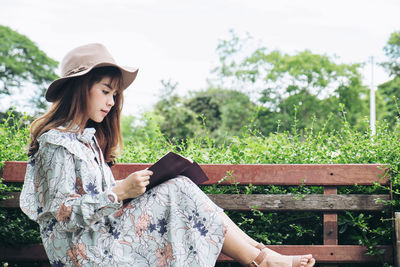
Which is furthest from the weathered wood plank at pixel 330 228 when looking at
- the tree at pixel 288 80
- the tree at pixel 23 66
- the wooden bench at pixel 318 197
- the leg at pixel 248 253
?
the tree at pixel 288 80

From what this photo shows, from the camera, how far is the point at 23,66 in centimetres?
2953

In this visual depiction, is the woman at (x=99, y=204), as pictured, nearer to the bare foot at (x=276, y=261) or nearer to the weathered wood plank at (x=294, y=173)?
the bare foot at (x=276, y=261)

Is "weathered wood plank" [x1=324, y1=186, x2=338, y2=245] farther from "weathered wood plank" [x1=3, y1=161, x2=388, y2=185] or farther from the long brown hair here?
the long brown hair

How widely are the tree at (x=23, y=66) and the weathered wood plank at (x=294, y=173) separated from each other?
90.0ft

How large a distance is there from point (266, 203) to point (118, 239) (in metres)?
1.01

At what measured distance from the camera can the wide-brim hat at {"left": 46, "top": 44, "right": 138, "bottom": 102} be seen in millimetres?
2188

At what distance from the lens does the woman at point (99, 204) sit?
1.96 m

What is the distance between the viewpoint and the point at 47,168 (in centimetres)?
203

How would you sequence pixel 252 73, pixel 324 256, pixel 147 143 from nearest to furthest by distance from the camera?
pixel 324 256, pixel 147 143, pixel 252 73

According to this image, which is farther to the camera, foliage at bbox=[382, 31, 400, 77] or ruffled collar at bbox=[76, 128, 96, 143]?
foliage at bbox=[382, 31, 400, 77]

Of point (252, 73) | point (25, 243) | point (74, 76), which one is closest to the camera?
point (74, 76)

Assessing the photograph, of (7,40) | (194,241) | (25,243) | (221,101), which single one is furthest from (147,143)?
(221,101)

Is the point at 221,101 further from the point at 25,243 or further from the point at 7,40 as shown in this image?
the point at 25,243

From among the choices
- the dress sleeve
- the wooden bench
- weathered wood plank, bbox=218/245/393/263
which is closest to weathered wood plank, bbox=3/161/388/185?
the wooden bench
